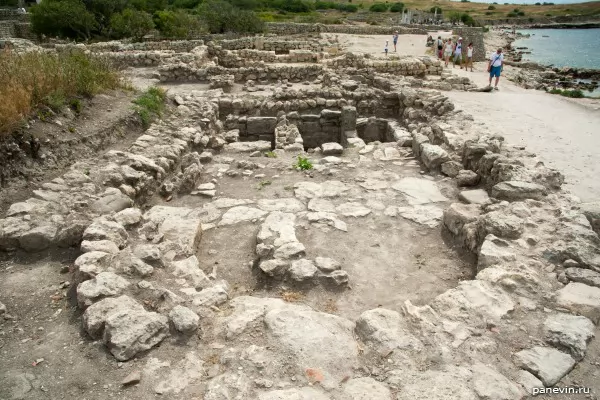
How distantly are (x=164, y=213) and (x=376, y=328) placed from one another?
11.6 feet

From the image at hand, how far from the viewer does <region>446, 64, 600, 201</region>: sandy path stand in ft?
22.4

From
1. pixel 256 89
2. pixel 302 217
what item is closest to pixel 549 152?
pixel 302 217

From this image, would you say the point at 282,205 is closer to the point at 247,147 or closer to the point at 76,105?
the point at 247,147

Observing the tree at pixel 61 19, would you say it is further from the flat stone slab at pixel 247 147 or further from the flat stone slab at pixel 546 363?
the flat stone slab at pixel 546 363

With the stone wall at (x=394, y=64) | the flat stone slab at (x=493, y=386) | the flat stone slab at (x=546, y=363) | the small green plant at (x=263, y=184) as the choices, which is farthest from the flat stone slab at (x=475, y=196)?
the stone wall at (x=394, y=64)

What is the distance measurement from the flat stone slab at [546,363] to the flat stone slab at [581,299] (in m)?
0.61

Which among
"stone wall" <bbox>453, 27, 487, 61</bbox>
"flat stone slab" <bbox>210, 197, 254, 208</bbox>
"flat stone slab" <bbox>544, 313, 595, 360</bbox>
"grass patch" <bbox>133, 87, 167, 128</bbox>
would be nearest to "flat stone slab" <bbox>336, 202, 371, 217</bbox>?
"flat stone slab" <bbox>210, 197, 254, 208</bbox>

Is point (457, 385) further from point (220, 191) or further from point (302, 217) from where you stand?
point (220, 191)

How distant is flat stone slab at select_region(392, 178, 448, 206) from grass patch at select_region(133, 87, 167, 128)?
514 cm

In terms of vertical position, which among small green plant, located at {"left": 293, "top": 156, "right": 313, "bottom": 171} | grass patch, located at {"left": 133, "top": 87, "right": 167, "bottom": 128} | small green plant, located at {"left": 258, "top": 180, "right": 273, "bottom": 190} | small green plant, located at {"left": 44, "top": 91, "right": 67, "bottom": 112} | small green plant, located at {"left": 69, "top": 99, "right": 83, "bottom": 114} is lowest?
small green plant, located at {"left": 258, "top": 180, "right": 273, "bottom": 190}

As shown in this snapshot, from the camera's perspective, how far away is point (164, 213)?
18.9 feet

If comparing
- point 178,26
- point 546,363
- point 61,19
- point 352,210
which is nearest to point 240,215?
point 352,210

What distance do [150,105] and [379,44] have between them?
1053 inches

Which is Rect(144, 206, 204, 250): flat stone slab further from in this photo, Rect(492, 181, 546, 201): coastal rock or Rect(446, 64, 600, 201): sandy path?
Rect(446, 64, 600, 201): sandy path
